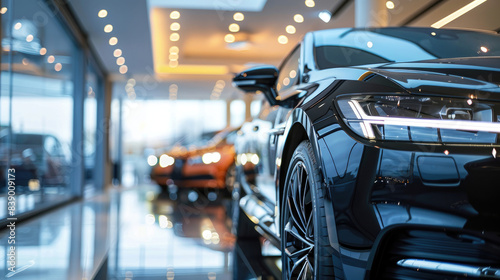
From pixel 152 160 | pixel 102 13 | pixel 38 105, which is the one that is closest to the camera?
pixel 38 105

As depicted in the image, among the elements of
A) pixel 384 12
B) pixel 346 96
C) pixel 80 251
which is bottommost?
pixel 80 251

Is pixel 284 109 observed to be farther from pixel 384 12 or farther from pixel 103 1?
pixel 103 1

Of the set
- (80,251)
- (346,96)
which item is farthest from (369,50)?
(80,251)

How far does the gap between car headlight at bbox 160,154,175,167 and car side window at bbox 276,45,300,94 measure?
5.98 m

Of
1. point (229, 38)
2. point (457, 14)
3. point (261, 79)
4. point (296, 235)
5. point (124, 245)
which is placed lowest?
point (124, 245)

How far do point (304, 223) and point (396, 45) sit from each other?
3.62 feet

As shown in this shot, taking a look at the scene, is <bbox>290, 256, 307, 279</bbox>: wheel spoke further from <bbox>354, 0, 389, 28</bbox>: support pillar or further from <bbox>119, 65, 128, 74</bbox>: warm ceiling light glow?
<bbox>119, 65, 128, 74</bbox>: warm ceiling light glow

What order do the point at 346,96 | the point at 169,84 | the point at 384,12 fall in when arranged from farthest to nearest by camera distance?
the point at 169,84 < the point at 384,12 < the point at 346,96

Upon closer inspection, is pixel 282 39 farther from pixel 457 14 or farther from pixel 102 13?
pixel 457 14

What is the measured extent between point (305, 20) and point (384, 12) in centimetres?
286

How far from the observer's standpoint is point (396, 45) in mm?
2799

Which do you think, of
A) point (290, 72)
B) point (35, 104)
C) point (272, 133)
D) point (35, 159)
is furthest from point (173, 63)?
point (272, 133)

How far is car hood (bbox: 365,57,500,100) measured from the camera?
1.76m

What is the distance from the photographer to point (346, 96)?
1923mm
